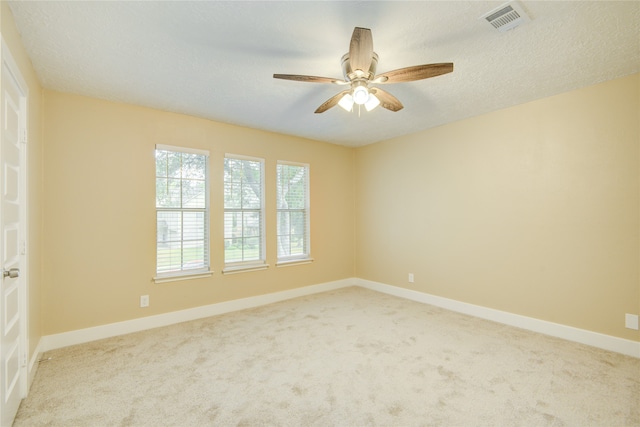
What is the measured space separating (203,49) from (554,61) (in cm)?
272

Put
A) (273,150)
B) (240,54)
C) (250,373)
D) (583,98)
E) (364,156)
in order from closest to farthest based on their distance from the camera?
1. (240,54)
2. (250,373)
3. (583,98)
4. (273,150)
5. (364,156)

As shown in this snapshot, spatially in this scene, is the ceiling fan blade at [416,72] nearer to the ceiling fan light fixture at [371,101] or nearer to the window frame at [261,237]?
the ceiling fan light fixture at [371,101]

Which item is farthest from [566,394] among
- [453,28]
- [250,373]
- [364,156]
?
[364,156]

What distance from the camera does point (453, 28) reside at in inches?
78.4

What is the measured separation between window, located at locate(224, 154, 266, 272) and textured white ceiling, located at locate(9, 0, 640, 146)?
3.48 feet

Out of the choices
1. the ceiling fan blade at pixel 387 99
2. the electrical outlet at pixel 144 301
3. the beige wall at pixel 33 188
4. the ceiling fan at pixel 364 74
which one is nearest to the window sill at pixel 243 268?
the electrical outlet at pixel 144 301

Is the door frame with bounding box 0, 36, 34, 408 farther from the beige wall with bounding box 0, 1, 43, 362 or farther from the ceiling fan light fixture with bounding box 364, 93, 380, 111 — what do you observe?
the ceiling fan light fixture with bounding box 364, 93, 380, 111

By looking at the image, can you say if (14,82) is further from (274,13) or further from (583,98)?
(583,98)

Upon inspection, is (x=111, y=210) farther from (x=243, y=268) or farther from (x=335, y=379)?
(x=335, y=379)

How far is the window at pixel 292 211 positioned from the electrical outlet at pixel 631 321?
3.65 m

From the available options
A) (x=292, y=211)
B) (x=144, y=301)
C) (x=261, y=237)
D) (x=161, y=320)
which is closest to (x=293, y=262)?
(x=261, y=237)

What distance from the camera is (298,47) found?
7.16ft

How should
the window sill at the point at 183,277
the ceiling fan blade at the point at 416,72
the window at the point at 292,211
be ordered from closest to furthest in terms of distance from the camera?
1. the ceiling fan blade at the point at 416,72
2. the window sill at the point at 183,277
3. the window at the point at 292,211

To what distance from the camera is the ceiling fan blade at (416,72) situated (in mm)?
1887
